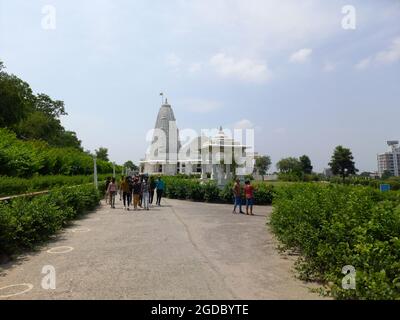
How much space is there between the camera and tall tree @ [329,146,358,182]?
6047 cm

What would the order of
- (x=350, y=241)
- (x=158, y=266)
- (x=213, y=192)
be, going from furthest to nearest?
(x=213, y=192) < (x=158, y=266) < (x=350, y=241)

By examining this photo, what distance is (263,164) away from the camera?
267 ft

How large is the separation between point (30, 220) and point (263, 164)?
75966 mm

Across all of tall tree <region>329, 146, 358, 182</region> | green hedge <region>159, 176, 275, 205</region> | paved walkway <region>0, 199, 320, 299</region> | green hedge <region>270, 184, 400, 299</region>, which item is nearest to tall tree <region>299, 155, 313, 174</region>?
tall tree <region>329, 146, 358, 182</region>

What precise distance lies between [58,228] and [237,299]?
6838mm

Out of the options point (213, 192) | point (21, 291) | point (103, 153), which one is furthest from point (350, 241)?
point (103, 153)

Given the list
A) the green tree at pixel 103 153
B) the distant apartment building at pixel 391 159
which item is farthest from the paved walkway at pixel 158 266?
the distant apartment building at pixel 391 159

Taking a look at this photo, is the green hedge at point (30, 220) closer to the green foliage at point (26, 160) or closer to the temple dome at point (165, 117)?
the green foliage at point (26, 160)

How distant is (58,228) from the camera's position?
970 cm

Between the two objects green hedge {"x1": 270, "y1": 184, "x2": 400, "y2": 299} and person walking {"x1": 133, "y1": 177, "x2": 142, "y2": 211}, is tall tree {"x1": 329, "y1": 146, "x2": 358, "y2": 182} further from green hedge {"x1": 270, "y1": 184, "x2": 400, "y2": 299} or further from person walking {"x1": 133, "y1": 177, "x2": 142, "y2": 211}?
green hedge {"x1": 270, "y1": 184, "x2": 400, "y2": 299}

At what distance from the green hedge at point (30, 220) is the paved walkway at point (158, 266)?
0.37 metres

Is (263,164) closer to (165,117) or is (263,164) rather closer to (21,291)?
(165,117)

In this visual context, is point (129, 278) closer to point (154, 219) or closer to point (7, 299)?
point (7, 299)

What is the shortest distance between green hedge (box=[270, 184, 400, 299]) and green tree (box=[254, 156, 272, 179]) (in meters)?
73.2
